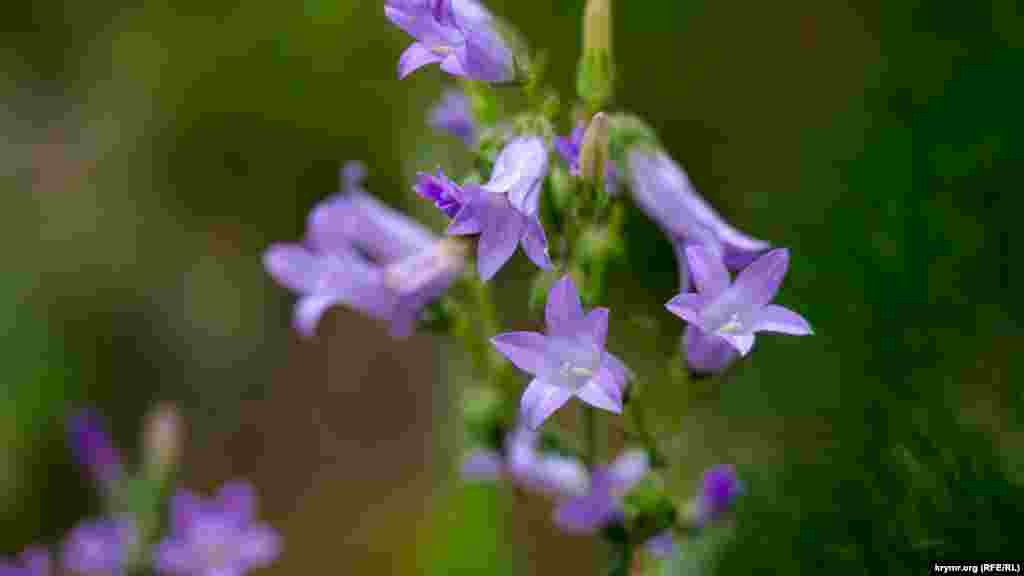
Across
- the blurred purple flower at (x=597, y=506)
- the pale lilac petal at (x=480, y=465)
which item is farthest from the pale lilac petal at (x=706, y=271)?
the pale lilac petal at (x=480, y=465)

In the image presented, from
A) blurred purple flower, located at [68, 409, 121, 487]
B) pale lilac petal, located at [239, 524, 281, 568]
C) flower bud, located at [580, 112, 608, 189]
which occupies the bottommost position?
pale lilac petal, located at [239, 524, 281, 568]

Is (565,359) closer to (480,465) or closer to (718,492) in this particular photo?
(718,492)

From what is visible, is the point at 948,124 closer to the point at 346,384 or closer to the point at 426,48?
the point at 426,48

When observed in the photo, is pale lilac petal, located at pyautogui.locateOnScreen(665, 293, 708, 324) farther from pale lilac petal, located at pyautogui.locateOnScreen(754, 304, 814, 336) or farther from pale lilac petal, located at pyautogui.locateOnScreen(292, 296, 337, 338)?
pale lilac petal, located at pyautogui.locateOnScreen(292, 296, 337, 338)

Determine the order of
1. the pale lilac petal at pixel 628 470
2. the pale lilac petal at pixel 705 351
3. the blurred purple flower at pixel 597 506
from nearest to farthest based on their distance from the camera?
the pale lilac petal at pixel 705 351, the blurred purple flower at pixel 597 506, the pale lilac petal at pixel 628 470

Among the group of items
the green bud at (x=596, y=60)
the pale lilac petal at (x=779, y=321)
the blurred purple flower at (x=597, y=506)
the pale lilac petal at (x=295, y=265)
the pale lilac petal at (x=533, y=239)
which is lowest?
the blurred purple flower at (x=597, y=506)

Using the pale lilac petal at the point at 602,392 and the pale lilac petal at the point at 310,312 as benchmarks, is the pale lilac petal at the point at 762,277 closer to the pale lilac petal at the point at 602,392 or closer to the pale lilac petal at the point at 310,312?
the pale lilac petal at the point at 602,392

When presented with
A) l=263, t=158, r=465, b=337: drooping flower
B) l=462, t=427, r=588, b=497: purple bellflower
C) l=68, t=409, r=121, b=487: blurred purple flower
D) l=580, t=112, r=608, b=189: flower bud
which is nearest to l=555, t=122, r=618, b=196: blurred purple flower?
l=580, t=112, r=608, b=189: flower bud
